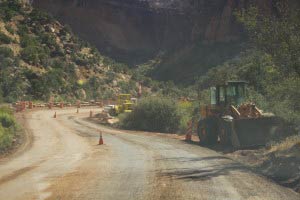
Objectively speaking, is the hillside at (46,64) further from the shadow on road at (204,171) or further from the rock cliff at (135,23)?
the shadow on road at (204,171)

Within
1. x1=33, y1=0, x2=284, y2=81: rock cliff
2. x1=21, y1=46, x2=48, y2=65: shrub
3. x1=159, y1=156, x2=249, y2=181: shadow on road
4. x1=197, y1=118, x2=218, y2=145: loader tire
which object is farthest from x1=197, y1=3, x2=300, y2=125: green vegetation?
x1=33, y1=0, x2=284, y2=81: rock cliff

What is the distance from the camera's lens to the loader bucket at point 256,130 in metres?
21.2

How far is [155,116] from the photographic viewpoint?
116 feet

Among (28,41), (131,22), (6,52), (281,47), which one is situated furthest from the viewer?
(131,22)

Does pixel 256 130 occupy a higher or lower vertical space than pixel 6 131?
higher

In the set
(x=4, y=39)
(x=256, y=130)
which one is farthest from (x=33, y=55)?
(x=256, y=130)

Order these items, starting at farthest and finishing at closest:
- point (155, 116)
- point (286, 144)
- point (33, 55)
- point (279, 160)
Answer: point (33, 55)
point (155, 116)
point (286, 144)
point (279, 160)

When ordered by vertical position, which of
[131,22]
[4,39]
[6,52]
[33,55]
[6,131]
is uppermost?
[131,22]

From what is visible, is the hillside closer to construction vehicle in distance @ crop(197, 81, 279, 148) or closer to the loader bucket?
construction vehicle in distance @ crop(197, 81, 279, 148)

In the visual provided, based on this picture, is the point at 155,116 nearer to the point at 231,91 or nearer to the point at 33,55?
the point at 231,91

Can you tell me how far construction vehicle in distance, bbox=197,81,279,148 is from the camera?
21250 mm

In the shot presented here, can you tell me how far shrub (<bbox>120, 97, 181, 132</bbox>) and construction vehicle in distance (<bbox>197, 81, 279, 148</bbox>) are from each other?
362 inches

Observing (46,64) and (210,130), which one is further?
(46,64)

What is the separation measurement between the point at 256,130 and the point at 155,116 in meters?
14.8
